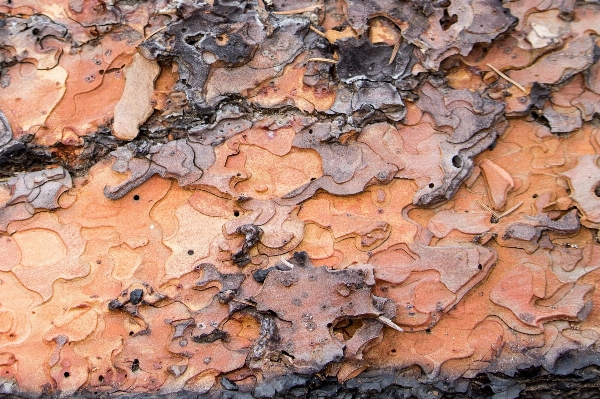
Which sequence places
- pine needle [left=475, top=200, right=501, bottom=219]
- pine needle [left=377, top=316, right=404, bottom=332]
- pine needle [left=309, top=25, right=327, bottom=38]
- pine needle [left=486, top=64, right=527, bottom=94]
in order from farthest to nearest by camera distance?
1. pine needle [left=309, top=25, right=327, bottom=38]
2. pine needle [left=486, top=64, right=527, bottom=94]
3. pine needle [left=475, top=200, right=501, bottom=219]
4. pine needle [left=377, top=316, right=404, bottom=332]

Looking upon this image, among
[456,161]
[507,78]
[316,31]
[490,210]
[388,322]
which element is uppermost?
[316,31]

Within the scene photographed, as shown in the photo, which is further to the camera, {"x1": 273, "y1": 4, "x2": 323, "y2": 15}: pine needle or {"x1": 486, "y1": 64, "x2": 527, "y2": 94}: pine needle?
{"x1": 273, "y1": 4, "x2": 323, "y2": 15}: pine needle

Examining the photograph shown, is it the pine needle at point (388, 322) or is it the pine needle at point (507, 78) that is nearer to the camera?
the pine needle at point (388, 322)

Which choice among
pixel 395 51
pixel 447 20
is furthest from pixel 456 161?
pixel 447 20

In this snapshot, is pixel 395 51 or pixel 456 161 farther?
pixel 395 51

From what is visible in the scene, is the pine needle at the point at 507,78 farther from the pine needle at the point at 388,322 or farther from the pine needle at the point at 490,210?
the pine needle at the point at 388,322

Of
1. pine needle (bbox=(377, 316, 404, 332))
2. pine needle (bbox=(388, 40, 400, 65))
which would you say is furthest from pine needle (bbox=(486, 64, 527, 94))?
pine needle (bbox=(377, 316, 404, 332))

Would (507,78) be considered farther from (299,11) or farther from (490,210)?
(299,11)

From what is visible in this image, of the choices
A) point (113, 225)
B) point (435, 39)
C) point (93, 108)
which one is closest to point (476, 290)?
point (435, 39)

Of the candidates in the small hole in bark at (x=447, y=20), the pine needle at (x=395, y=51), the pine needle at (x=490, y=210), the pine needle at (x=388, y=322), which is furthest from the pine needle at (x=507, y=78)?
the pine needle at (x=388, y=322)

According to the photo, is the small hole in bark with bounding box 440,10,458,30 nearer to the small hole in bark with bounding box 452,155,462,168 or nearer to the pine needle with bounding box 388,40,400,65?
the pine needle with bounding box 388,40,400,65

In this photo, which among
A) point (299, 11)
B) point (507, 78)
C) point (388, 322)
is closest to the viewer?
point (388, 322)
